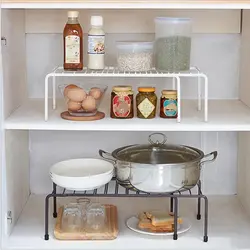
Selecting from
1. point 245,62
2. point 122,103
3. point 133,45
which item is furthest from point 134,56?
point 245,62

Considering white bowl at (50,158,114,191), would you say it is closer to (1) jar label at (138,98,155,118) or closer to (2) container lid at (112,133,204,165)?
(2) container lid at (112,133,204,165)

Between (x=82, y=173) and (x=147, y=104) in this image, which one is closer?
(x=147, y=104)

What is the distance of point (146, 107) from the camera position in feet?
6.63

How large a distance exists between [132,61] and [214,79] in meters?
0.49

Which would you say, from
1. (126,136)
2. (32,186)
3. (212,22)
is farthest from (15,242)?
(212,22)

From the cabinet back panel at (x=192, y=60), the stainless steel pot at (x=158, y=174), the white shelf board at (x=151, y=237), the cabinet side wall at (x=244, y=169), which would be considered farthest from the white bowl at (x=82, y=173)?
the cabinet side wall at (x=244, y=169)

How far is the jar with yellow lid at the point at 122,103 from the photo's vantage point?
202 cm

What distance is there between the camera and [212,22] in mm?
2326

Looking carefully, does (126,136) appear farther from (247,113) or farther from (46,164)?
(247,113)

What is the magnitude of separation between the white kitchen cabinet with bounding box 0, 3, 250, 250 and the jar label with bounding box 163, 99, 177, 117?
0.05 meters

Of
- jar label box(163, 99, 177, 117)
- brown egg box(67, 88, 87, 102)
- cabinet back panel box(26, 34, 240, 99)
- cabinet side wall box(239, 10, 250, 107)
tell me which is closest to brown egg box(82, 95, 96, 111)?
brown egg box(67, 88, 87, 102)

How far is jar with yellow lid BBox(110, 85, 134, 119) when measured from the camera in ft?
6.62
